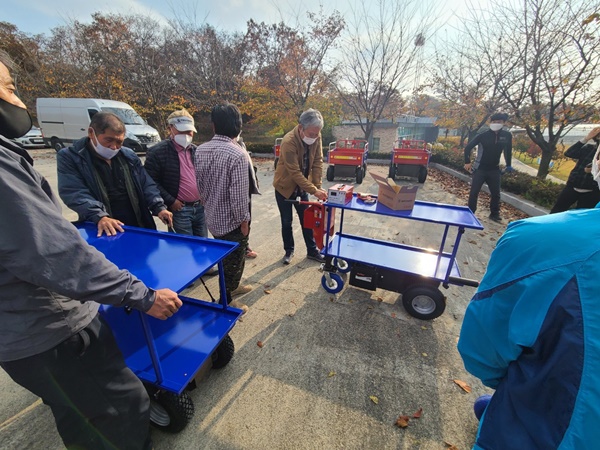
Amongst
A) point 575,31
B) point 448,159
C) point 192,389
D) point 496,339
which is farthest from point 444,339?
point 448,159

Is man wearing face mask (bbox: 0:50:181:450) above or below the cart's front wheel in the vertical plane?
above

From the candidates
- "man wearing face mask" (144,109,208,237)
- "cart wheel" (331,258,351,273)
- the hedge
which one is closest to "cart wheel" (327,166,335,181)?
the hedge

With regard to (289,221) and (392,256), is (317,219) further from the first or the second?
(392,256)

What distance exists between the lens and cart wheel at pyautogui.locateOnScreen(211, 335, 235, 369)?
7.27 feet

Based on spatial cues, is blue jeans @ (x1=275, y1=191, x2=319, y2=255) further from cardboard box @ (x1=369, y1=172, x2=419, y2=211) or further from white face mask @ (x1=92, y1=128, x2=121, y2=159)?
white face mask @ (x1=92, y1=128, x2=121, y2=159)

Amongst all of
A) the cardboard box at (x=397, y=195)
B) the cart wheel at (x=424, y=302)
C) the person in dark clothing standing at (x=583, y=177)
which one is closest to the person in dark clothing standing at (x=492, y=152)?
the person in dark clothing standing at (x=583, y=177)

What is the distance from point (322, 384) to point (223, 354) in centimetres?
85

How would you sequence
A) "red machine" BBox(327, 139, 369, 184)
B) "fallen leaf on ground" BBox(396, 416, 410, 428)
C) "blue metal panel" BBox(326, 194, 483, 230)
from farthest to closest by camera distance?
"red machine" BBox(327, 139, 369, 184), "blue metal panel" BBox(326, 194, 483, 230), "fallen leaf on ground" BBox(396, 416, 410, 428)

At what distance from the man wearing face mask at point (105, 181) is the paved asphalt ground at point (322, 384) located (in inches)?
50.1

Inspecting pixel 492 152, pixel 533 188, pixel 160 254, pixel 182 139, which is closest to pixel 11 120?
pixel 160 254

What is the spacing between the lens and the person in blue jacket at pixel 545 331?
70 centimetres

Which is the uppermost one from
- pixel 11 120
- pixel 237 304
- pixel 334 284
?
pixel 11 120

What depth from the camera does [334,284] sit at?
10.7 ft

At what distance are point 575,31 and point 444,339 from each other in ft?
28.6
